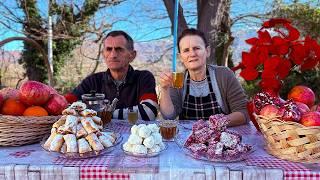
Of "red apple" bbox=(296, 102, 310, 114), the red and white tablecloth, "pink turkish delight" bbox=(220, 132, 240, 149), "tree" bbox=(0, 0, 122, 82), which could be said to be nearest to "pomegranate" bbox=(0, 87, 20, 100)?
the red and white tablecloth

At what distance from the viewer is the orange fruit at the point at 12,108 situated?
1.35m

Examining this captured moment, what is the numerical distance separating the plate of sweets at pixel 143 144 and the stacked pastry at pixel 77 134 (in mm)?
86

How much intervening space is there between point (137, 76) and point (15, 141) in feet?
3.85

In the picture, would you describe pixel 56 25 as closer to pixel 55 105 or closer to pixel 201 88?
pixel 201 88

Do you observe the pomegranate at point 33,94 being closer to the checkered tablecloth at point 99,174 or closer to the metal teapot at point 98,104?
the metal teapot at point 98,104

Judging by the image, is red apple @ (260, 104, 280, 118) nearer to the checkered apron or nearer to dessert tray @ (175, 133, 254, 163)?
dessert tray @ (175, 133, 254, 163)

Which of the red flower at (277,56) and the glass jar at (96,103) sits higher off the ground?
the red flower at (277,56)

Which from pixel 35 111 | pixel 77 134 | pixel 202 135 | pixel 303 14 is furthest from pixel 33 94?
pixel 303 14

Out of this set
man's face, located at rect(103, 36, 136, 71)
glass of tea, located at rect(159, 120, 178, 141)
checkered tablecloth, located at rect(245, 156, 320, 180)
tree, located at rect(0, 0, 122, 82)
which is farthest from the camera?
tree, located at rect(0, 0, 122, 82)

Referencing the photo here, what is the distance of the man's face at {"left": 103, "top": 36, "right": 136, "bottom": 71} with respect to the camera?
2.35m

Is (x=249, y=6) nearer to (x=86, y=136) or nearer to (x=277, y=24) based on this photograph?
(x=277, y=24)

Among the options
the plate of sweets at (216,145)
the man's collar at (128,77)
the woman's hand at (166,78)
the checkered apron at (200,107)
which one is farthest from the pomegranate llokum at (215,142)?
the man's collar at (128,77)

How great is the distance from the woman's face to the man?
0.35m

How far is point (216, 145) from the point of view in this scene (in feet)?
4.01
